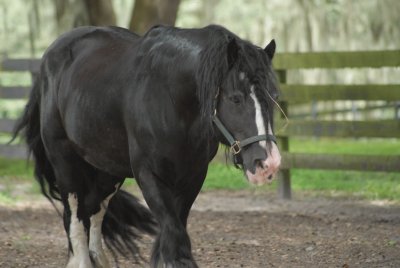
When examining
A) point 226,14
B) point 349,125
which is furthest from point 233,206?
point 226,14

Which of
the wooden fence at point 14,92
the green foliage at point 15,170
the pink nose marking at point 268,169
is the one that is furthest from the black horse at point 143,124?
the green foliage at point 15,170

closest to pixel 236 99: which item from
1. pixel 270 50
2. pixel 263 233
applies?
pixel 270 50

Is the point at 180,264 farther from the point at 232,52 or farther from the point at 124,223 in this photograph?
the point at 124,223

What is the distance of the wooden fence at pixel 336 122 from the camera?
9266mm

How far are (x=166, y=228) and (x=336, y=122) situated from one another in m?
5.30

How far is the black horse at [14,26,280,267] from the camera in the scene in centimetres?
437

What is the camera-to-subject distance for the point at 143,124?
191 inches

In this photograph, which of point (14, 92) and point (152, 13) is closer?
point (14, 92)

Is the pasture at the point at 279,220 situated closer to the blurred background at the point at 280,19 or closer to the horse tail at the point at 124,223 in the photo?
the horse tail at the point at 124,223

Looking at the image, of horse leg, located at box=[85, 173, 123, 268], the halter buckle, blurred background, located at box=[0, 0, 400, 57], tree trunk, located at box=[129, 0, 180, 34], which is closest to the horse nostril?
the halter buckle

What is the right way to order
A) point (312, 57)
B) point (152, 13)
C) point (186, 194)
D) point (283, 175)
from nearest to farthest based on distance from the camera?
point (186, 194) → point (312, 57) → point (283, 175) → point (152, 13)

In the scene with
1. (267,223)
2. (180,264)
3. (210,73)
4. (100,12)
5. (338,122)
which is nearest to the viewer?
(210,73)

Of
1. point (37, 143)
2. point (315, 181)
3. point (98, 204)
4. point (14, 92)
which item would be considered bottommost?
point (315, 181)

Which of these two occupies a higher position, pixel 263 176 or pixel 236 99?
pixel 236 99
